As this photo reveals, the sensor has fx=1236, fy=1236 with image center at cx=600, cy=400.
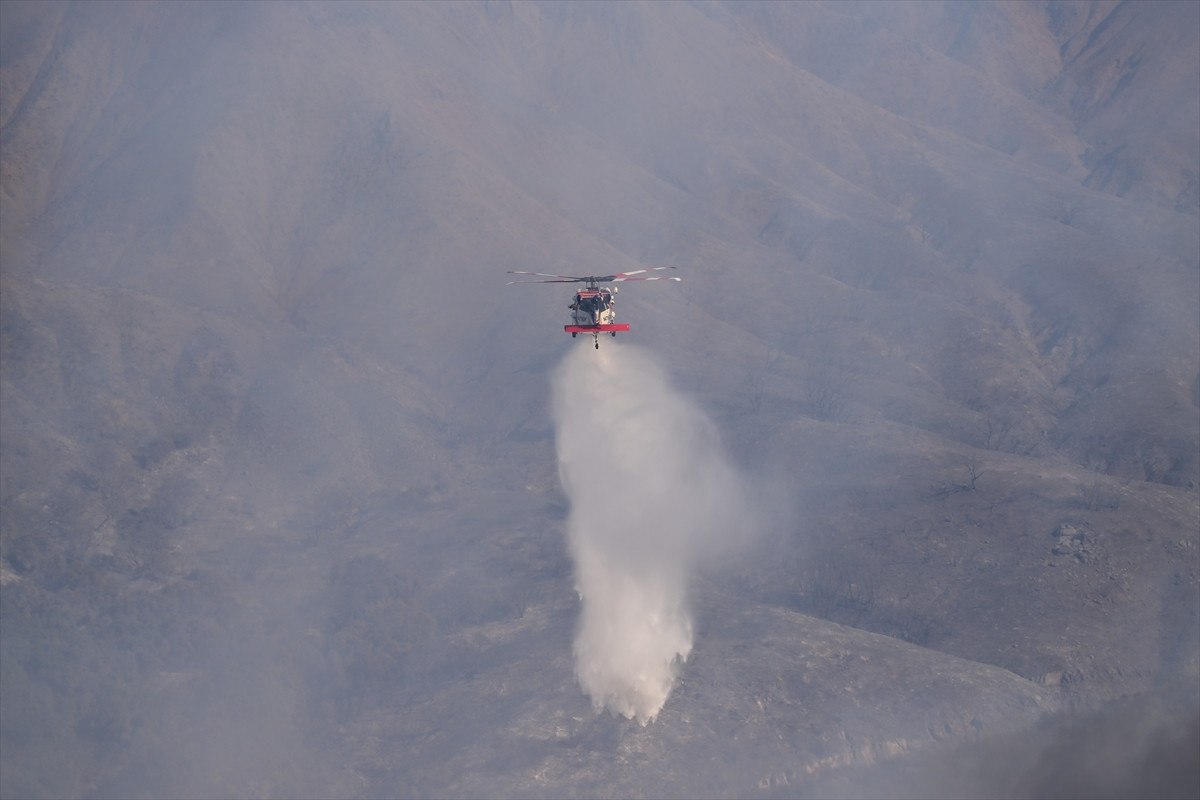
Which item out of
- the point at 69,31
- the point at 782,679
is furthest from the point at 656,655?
the point at 69,31

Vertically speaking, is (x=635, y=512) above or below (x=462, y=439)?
below

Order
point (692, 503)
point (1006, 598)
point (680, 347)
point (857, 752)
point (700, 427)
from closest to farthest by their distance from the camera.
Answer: point (857, 752) → point (1006, 598) → point (692, 503) → point (700, 427) → point (680, 347)

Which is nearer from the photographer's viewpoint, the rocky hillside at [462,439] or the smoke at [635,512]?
the rocky hillside at [462,439]

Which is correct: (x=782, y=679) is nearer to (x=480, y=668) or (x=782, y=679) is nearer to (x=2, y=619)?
(x=480, y=668)

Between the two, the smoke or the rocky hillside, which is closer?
the rocky hillside

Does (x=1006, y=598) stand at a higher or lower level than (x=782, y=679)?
higher

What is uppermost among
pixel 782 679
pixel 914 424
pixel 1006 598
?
pixel 914 424

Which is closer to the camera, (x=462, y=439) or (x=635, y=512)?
(x=635, y=512)

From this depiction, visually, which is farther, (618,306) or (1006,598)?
(618,306)
